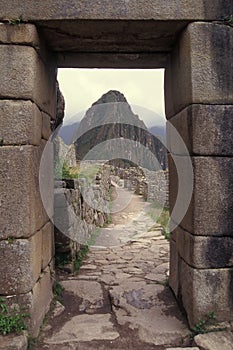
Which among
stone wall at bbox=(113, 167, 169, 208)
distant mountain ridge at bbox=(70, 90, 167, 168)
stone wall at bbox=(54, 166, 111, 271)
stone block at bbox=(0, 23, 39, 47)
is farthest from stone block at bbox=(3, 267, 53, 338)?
distant mountain ridge at bbox=(70, 90, 167, 168)

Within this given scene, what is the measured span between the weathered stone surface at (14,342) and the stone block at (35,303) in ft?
0.51

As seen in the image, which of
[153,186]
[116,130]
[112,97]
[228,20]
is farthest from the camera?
[112,97]

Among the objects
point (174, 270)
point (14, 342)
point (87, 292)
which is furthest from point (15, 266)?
point (174, 270)

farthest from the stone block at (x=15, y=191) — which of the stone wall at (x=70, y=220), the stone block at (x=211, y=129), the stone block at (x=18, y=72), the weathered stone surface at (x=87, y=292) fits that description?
the stone wall at (x=70, y=220)

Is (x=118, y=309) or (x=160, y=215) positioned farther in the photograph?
(x=160, y=215)

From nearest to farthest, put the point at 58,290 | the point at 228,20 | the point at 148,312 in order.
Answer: the point at 228,20, the point at 148,312, the point at 58,290

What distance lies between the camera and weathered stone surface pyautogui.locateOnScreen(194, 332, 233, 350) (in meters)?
2.63

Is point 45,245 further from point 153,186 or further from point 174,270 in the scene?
point 153,186

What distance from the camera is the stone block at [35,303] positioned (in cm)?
276

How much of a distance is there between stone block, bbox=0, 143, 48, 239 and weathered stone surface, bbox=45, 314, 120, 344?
0.97 metres

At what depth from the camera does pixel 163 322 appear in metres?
3.12

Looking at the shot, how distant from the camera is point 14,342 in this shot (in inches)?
100

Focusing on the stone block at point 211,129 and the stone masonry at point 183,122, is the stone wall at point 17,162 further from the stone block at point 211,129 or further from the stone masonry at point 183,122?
the stone block at point 211,129

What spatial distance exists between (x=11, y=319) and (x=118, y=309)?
1.17 m
